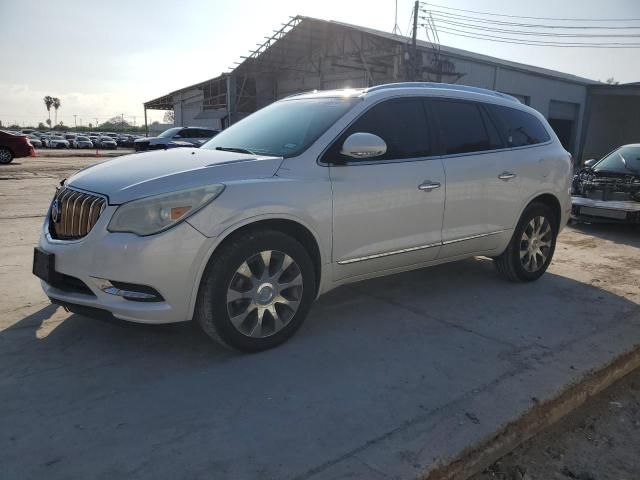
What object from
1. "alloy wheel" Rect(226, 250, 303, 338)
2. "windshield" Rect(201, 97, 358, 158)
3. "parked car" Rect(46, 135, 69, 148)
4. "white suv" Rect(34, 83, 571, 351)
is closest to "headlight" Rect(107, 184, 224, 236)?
"white suv" Rect(34, 83, 571, 351)

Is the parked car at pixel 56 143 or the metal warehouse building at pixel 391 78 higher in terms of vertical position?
the metal warehouse building at pixel 391 78

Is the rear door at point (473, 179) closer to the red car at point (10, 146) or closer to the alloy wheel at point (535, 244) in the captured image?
the alloy wheel at point (535, 244)

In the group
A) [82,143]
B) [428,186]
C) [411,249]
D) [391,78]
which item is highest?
[391,78]

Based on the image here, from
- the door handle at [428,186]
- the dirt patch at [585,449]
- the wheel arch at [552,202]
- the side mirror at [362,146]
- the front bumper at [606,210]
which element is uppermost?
the side mirror at [362,146]

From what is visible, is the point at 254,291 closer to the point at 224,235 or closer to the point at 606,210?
the point at 224,235

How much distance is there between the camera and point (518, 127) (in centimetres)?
522

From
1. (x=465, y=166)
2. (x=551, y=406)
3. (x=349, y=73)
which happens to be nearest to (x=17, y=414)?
(x=551, y=406)

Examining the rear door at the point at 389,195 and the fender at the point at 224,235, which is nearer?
the fender at the point at 224,235

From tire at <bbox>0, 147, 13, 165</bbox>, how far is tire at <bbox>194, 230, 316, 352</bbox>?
1971cm

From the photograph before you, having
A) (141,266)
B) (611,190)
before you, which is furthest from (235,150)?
(611,190)

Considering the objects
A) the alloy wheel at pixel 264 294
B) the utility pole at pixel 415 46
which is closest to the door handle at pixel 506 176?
the alloy wheel at pixel 264 294

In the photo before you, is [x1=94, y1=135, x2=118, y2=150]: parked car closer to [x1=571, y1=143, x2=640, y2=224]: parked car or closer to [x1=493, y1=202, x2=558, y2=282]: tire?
[x1=571, y1=143, x2=640, y2=224]: parked car

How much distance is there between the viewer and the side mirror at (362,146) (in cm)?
365

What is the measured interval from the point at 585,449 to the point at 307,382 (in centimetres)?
157
